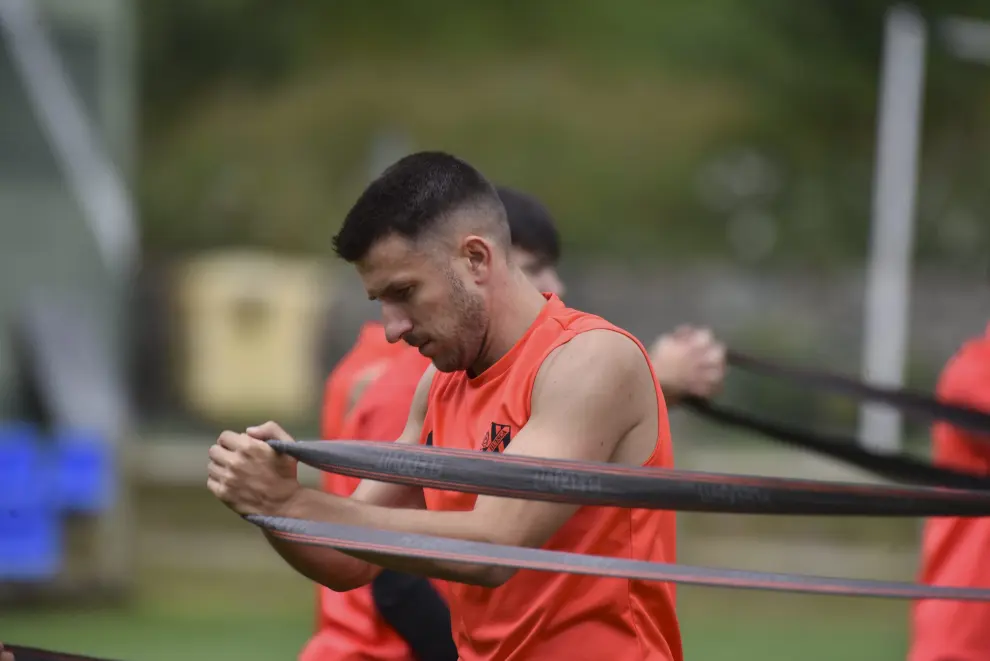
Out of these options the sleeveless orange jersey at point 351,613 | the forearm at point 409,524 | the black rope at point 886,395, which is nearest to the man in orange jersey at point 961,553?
the black rope at point 886,395

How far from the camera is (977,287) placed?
1573cm

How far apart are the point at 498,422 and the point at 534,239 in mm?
1512

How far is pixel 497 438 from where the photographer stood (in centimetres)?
313

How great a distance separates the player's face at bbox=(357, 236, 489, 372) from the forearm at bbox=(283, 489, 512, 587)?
369mm

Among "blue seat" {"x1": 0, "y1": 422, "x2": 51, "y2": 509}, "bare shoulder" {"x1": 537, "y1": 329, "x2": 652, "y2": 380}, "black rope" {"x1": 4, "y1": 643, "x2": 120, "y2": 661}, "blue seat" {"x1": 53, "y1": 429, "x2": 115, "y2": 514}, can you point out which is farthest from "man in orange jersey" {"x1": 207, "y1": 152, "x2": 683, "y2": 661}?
"blue seat" {"x1": 53, "y1": 429, "x2": 115, "y2": 514}

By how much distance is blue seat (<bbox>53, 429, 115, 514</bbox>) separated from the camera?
11.0 m

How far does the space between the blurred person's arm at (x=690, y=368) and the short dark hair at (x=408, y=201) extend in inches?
48.5

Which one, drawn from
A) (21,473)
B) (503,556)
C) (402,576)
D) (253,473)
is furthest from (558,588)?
(21,473)

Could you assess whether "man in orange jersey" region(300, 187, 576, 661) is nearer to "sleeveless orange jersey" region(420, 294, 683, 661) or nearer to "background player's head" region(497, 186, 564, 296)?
"background player's head" region(497, 186, 564, 296)

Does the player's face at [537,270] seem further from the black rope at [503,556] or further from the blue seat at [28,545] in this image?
the blue seat at [28,545]

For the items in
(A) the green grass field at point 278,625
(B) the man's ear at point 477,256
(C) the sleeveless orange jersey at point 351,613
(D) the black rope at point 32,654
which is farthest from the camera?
(A) the green grass field at point 278,625

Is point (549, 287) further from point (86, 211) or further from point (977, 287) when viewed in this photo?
point (977, 287)

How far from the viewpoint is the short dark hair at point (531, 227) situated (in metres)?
4.56

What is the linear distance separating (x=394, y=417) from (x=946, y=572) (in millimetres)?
1685
